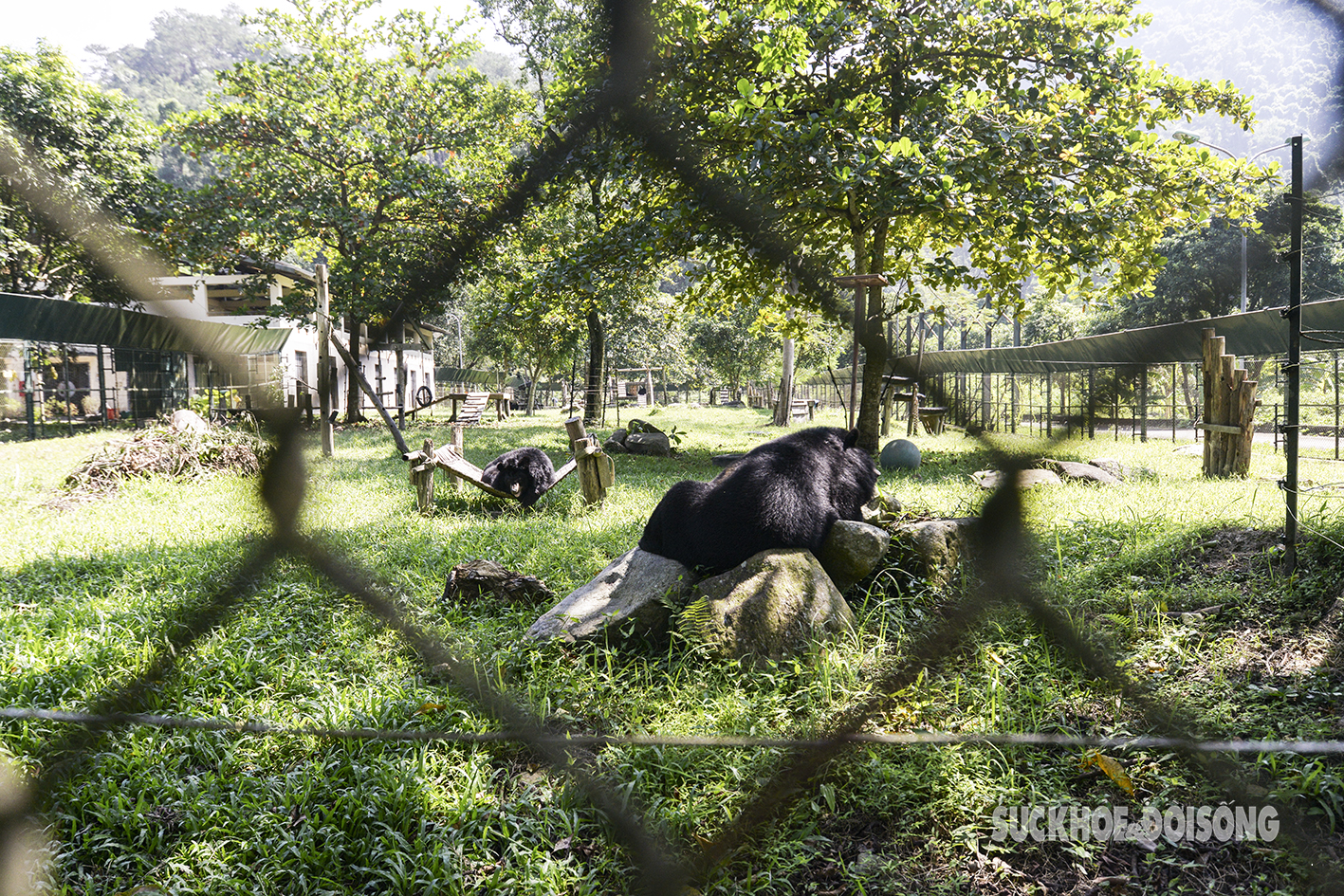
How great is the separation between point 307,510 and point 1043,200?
2637 mm

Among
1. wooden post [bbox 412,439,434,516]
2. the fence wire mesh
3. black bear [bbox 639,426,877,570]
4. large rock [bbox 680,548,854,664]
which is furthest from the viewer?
wooden post [bbox 412,439,434,516]

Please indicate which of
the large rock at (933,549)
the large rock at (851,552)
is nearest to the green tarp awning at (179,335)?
the large rock at (851,552)

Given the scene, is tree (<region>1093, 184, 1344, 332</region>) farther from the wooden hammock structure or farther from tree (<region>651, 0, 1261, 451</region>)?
the wooden hammock structure

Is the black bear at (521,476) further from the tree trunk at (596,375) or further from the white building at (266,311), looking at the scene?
the tree trunk at (596,375)

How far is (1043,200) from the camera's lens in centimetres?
254

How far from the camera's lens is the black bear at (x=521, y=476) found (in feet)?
18.8

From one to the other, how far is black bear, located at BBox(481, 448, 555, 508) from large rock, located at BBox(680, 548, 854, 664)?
321cm

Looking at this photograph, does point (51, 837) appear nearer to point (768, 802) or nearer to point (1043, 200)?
point (768, 802)

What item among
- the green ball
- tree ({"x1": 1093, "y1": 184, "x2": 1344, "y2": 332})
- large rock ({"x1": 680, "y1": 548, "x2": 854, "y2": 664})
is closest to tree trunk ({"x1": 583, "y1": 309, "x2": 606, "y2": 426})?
the green ball

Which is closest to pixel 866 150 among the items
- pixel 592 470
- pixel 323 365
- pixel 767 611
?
pixel 323 365

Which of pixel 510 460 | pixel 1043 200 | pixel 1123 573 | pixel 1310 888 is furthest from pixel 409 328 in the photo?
pixel 510 460

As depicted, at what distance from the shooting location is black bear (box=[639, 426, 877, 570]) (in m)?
2.98

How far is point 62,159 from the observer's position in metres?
2.20

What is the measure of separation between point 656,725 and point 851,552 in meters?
1.29
